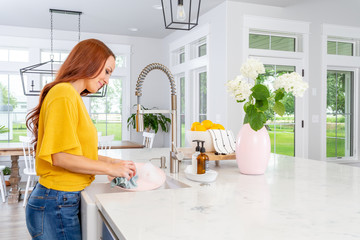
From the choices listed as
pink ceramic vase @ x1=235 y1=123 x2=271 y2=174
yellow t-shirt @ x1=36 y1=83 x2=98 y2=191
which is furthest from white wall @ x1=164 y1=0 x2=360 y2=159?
yellow t-shirt @ x1=36 y1=83 x2=98 y2=191

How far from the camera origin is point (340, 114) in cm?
527

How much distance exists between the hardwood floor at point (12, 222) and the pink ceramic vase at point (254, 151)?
2472 mm

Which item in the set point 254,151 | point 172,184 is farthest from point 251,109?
point 172,184

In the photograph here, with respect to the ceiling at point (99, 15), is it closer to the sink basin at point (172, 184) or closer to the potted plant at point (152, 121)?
the potted plant at point (152, 121)

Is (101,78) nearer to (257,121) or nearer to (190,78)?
(257,121)

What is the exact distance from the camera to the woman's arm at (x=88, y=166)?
1.15 m

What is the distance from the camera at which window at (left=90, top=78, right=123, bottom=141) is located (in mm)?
6305

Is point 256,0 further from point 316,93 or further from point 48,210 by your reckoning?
point 48,210

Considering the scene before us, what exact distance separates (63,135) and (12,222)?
3.01 metres

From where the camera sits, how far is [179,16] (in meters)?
2.15

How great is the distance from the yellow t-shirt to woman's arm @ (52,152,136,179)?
0.02 meters

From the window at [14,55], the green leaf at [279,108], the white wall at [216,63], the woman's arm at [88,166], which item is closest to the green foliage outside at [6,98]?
the window at [14,55]

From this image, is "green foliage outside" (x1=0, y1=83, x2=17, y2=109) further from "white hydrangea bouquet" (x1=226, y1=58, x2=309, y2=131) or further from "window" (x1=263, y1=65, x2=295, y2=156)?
"white hydrangea bouquet" (x1=226, y1=58, x2=309, y2=131)

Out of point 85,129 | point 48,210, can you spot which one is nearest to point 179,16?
point 85,129
